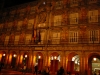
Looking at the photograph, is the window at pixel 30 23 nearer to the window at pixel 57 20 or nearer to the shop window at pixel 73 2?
the window at pixel 57 20

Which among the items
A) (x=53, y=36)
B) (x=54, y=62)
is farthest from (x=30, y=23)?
(x=54, y=62)

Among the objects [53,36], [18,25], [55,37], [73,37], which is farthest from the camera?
[18,25]

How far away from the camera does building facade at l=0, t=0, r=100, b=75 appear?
842 inches

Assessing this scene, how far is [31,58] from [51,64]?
179 inches

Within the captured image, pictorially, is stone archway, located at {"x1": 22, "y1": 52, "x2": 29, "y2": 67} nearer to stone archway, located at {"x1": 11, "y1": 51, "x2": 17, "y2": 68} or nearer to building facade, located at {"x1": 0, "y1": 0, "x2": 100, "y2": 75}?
building facade, located at {"x1": 0, "y1": 0, "x2": 100, "y2": 75}

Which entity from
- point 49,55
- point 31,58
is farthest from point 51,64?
point 31,58

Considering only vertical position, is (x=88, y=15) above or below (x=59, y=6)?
below

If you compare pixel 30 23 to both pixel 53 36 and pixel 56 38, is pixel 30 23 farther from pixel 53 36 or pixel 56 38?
pixel 56 38

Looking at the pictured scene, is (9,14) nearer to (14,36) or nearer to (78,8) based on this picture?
(14,36)

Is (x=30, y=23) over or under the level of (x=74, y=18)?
over

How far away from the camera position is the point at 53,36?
82.5ft

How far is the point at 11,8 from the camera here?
34.5m

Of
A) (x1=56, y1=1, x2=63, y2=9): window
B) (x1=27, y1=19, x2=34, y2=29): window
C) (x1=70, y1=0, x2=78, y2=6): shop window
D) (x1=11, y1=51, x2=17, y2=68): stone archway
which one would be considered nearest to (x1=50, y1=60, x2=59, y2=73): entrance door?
(x1=27, y1=19, x2=34, y2=29): window

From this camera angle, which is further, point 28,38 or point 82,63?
point 28,38
